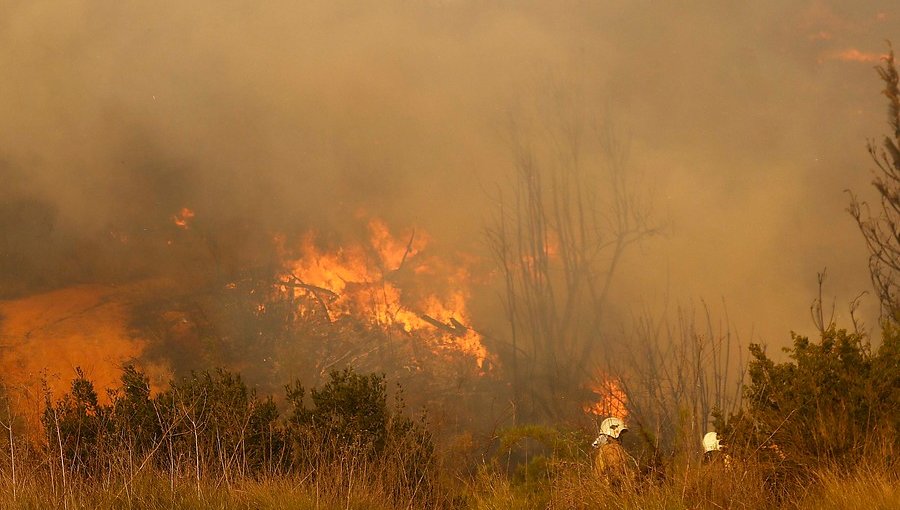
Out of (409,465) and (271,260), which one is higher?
(271,260)

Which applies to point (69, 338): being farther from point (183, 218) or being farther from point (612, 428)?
point (612, 428)

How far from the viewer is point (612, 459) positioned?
597cm

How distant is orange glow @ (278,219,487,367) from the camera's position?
14.0 m

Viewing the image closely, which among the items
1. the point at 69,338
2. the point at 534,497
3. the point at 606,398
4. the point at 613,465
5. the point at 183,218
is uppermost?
the point at 183,218

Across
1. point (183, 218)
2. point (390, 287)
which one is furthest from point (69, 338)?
point (390, 287)

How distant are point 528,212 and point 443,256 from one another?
77.0 inches

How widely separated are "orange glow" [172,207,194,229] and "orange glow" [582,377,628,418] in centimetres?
727

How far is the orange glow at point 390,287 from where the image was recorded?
45.8ft

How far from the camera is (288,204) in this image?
14641 mm

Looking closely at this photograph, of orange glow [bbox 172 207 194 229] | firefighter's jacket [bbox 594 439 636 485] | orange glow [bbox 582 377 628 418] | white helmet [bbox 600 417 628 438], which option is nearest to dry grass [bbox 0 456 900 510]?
firefighter's jacket [bbox 594 439 636 485]

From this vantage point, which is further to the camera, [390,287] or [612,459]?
[390,287]

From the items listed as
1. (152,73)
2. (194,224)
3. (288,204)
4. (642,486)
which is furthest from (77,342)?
(642,486)

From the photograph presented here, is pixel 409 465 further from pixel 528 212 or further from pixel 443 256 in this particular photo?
pixel 528 212

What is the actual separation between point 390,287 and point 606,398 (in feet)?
13.7
